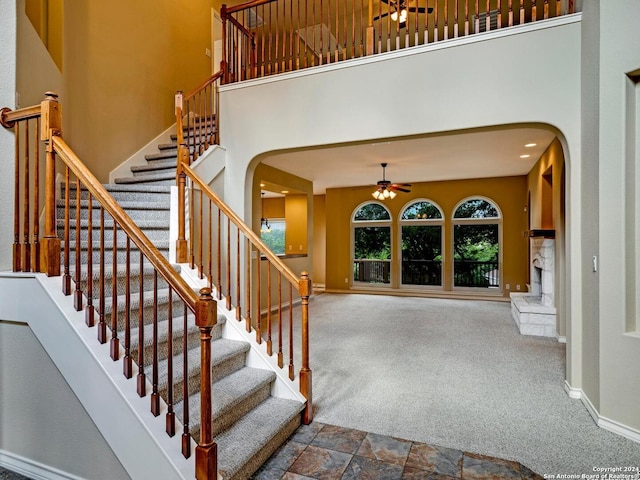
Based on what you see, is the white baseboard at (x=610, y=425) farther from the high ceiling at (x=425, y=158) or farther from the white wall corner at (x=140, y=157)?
the white wall corner at (x=140, y=157)

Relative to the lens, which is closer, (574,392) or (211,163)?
(574,392)

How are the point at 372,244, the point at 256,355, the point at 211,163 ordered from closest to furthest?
the point at 256,355 → the point at 211,163 → the point at 372,244

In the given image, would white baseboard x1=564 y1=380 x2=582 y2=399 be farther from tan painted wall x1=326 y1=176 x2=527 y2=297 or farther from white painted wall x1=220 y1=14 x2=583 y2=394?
tan painted wall x1=326 y1=176 x2=527 y2=297

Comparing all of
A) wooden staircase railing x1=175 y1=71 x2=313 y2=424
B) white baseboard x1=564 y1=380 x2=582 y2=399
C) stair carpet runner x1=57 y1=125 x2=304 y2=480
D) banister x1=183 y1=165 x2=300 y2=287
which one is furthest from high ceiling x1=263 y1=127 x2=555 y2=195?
white baseboard x1=564 y1=380 x2=582 y2=399

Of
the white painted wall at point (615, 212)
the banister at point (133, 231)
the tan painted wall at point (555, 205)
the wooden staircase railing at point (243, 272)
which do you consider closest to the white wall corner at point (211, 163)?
the wooden staircase railing at point (243, 272)

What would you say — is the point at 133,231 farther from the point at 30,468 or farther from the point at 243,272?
the point at 243,272

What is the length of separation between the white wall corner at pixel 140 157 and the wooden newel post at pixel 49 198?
9.20 feet

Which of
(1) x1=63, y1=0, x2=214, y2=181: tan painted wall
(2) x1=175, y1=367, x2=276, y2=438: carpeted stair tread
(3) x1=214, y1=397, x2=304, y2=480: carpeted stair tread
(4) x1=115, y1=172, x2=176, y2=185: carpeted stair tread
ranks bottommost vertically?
(3) x1=214, y1=397, x2=304, y2=480: carpeted stair tread

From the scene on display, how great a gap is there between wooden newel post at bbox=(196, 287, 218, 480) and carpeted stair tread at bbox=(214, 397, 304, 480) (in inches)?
6.6

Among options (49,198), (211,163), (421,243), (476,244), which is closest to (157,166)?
(211,163)

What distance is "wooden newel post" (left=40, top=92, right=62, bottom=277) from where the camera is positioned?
2123mm

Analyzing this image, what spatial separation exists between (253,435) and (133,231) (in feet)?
4.50

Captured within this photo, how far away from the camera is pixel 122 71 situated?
4828 mm

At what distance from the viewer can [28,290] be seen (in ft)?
6.93
